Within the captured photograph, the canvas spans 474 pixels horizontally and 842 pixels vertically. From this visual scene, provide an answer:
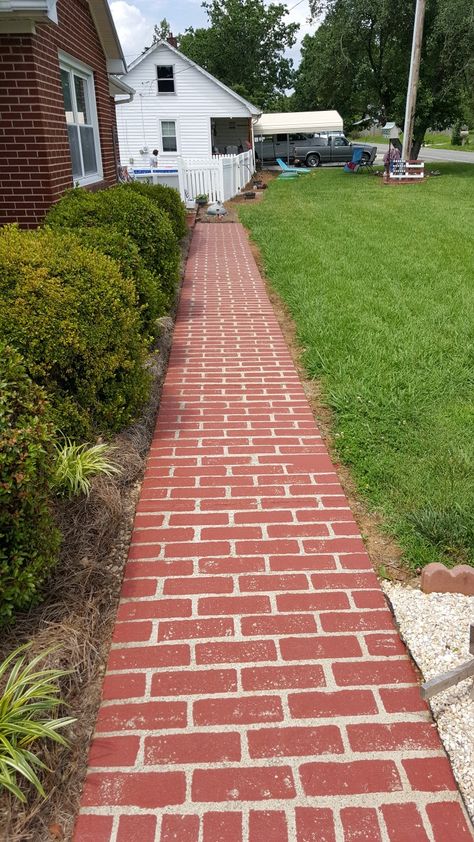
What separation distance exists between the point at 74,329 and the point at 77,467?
0.83 meters

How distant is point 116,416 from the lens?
3996 mm

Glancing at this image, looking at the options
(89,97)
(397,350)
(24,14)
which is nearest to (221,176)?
(89,97)

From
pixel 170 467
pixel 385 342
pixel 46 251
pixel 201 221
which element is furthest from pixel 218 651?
pixel 201 221

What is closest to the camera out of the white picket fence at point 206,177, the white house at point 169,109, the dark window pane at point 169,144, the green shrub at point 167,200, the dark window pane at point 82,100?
the green shrub at point 167,200

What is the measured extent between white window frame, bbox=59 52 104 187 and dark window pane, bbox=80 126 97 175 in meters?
0.09

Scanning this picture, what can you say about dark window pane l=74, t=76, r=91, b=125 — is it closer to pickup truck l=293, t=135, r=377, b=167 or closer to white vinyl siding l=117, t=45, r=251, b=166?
white vinyl siding l=117, t=45, r=251, b=166

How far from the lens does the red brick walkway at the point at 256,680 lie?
1.97 m

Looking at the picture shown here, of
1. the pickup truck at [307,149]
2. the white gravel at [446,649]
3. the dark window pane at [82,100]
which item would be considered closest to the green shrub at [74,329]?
the white gravel at [446,649]

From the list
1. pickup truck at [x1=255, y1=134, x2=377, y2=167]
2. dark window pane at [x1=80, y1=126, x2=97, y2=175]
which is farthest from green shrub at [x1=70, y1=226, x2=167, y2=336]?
pickup truck at [x1=255, y1=134, x2=377, y2=167]

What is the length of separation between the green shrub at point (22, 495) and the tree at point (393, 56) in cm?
2566

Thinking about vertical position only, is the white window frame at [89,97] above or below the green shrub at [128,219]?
above

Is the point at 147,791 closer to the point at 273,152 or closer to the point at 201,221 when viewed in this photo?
the point at 201,221

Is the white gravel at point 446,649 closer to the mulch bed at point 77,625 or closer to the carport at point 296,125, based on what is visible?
the mulch bed at point 77,625

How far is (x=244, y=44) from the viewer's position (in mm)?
53562
